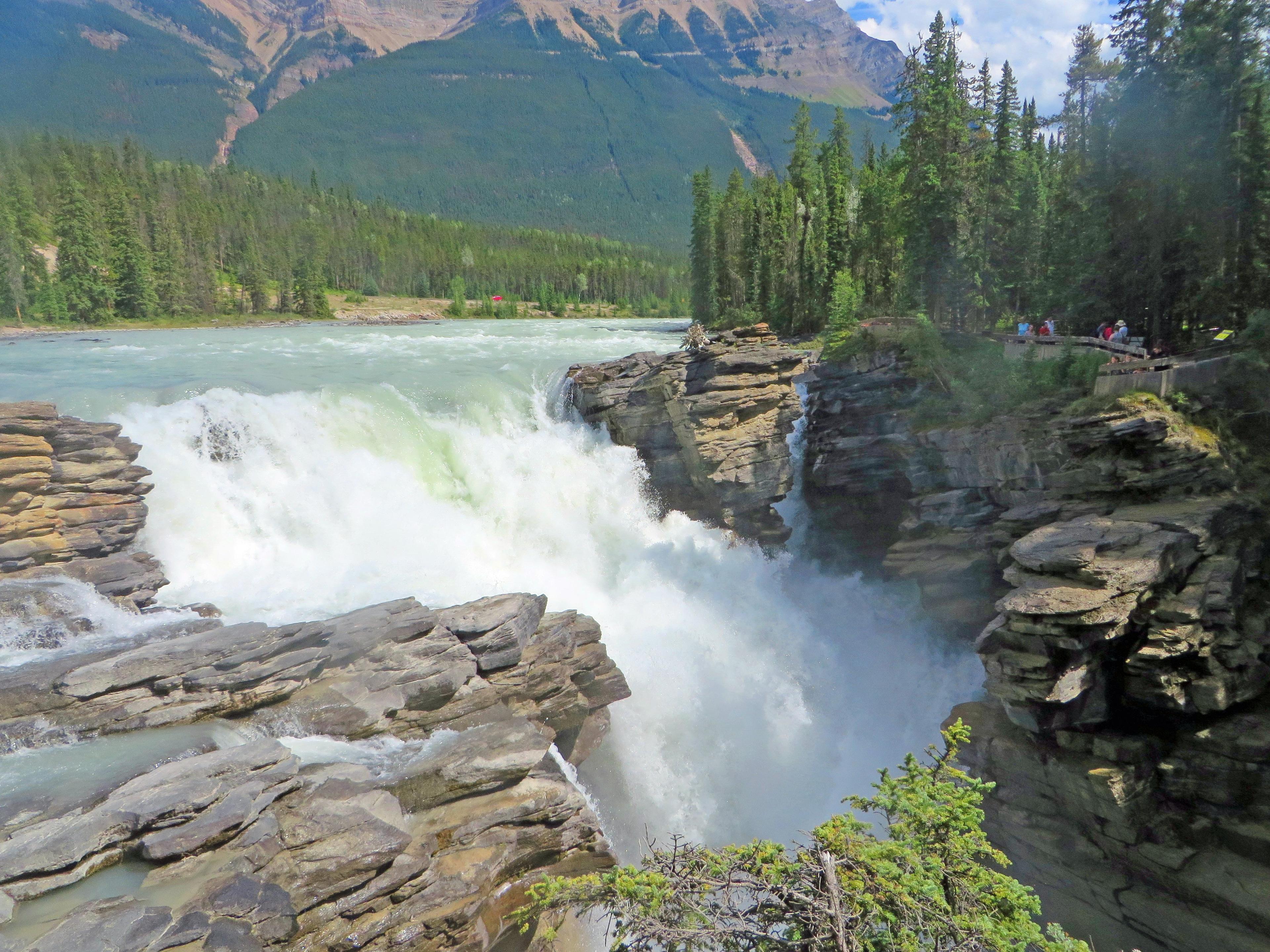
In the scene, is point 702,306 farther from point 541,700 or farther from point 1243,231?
point 541,700

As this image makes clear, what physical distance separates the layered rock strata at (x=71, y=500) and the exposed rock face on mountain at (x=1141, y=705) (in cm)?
2023

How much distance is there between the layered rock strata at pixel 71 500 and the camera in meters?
17.0

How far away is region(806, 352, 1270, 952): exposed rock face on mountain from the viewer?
13102 millimetres

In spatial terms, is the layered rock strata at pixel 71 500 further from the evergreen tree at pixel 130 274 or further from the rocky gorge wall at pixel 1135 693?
the evergreen tree at pixel 130 274

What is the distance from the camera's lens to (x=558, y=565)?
82.5ft

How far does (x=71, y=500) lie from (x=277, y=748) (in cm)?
1142

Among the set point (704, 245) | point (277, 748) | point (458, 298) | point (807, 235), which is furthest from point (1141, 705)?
point (458, 298)

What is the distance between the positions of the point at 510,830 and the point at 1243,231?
24833 mm

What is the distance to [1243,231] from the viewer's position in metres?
20.6

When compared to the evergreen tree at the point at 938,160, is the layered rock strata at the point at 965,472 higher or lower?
lower

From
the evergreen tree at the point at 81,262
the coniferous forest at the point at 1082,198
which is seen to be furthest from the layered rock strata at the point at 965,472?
the evergreen tree at the point at 81,262

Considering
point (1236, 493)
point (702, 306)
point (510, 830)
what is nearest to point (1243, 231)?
point (1236, 493)

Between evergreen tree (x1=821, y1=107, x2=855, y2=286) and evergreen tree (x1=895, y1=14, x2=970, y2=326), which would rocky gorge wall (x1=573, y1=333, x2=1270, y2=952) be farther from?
evergreen tree (x1=821, y1=107, x2=855, y2=286)

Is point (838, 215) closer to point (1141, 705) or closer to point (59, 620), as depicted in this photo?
point (1141, 705)
